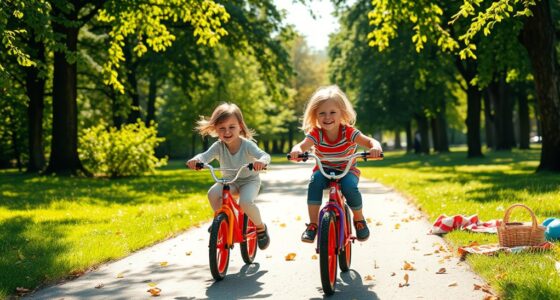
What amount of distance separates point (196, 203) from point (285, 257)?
21.3 ft

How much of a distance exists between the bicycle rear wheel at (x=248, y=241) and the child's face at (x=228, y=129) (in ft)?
2.87

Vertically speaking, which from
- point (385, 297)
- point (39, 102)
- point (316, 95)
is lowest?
point (385, 297)

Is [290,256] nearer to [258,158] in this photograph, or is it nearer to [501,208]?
[258,158]

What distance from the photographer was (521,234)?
691 centimetres

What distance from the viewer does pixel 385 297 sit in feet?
18.1

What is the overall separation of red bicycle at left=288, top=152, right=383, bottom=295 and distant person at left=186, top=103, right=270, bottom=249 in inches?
33.1

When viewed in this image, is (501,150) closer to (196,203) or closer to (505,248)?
(196,203)

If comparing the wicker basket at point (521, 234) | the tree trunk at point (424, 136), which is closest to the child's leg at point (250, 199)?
the wicker basket at point (521, 234)

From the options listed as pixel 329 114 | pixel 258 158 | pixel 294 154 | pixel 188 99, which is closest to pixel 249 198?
pixel 258 158

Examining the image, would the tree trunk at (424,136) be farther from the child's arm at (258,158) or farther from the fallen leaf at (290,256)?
the child's arm at (258,158)

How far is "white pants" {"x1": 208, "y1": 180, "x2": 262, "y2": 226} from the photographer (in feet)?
21.8

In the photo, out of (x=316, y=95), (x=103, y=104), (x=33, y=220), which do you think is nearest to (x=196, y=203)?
(x=33, y=220)

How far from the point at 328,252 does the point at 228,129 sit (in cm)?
182

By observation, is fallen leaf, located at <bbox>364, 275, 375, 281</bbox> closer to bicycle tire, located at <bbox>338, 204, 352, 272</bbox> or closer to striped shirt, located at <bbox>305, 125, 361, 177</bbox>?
bicycle tire, located at <bbox>338, 204, 352, 272</bbox>
